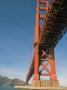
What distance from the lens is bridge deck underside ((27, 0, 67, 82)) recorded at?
963 inches

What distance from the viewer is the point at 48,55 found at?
125ft

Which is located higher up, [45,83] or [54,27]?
[54,27]

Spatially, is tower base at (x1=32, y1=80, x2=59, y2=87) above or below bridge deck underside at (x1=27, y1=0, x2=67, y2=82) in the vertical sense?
below

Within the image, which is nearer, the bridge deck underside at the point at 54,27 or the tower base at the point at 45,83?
the bridge deck underside at the point at 54,27

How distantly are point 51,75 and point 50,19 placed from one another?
39.1 ft

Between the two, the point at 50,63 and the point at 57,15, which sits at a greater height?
the point at 57,15

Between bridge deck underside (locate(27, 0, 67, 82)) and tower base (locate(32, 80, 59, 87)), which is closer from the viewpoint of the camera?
bridge deck underside (locate(27, 0, 67, 82))

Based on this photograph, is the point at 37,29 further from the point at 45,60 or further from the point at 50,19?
the point at 50,19

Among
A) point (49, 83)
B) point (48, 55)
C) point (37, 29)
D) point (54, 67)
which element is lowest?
point (49, 83)

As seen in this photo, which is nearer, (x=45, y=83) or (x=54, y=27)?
(x=54, y=27)

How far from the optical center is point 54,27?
95.7 ft

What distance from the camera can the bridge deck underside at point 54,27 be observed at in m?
24.5

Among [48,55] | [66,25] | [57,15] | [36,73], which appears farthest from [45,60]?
[57,15]

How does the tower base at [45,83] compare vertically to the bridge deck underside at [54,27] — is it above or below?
below
